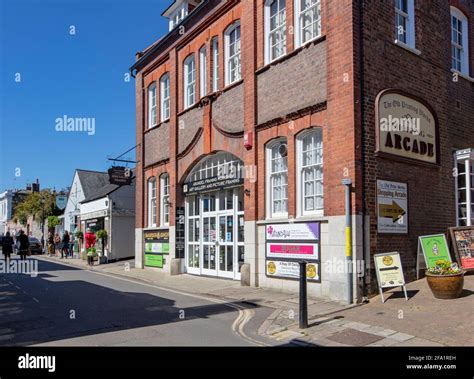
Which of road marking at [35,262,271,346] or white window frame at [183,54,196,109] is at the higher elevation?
white window frame at [183,54,196,109]

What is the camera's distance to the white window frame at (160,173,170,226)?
19.8m

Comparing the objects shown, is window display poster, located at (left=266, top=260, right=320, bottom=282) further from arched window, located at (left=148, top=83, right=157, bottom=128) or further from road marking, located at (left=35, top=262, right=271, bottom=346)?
arched window, located at (left=148, top=83, right=157, bottom=128)

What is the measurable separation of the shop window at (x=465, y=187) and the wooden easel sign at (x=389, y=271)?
14.3 ft

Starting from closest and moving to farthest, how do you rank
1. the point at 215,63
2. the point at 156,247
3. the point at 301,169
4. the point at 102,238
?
the point at 301,169, the point at 215,63, the point at 156,247, the point at 102,238

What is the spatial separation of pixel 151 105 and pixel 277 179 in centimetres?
1052

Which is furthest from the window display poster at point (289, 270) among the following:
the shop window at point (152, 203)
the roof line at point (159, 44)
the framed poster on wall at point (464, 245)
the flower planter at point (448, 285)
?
the roof line at point (159, 44)

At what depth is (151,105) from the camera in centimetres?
2180

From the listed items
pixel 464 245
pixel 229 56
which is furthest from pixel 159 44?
pixel 464 245

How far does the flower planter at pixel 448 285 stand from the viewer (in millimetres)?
9547

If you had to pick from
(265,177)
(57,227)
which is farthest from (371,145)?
(57,227)

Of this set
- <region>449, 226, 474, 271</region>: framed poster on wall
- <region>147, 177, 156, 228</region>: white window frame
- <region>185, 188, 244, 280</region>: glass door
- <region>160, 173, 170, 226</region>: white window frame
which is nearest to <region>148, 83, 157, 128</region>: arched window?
<region>147, 177, 156, 228</region>: white window frame

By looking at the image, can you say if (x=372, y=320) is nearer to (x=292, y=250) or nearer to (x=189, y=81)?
(x=292, y=250)

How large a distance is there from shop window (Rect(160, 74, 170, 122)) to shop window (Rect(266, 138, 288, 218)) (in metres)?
8.03

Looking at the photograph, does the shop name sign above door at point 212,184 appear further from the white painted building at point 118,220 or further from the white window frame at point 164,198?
the white painted building at point 118,220
